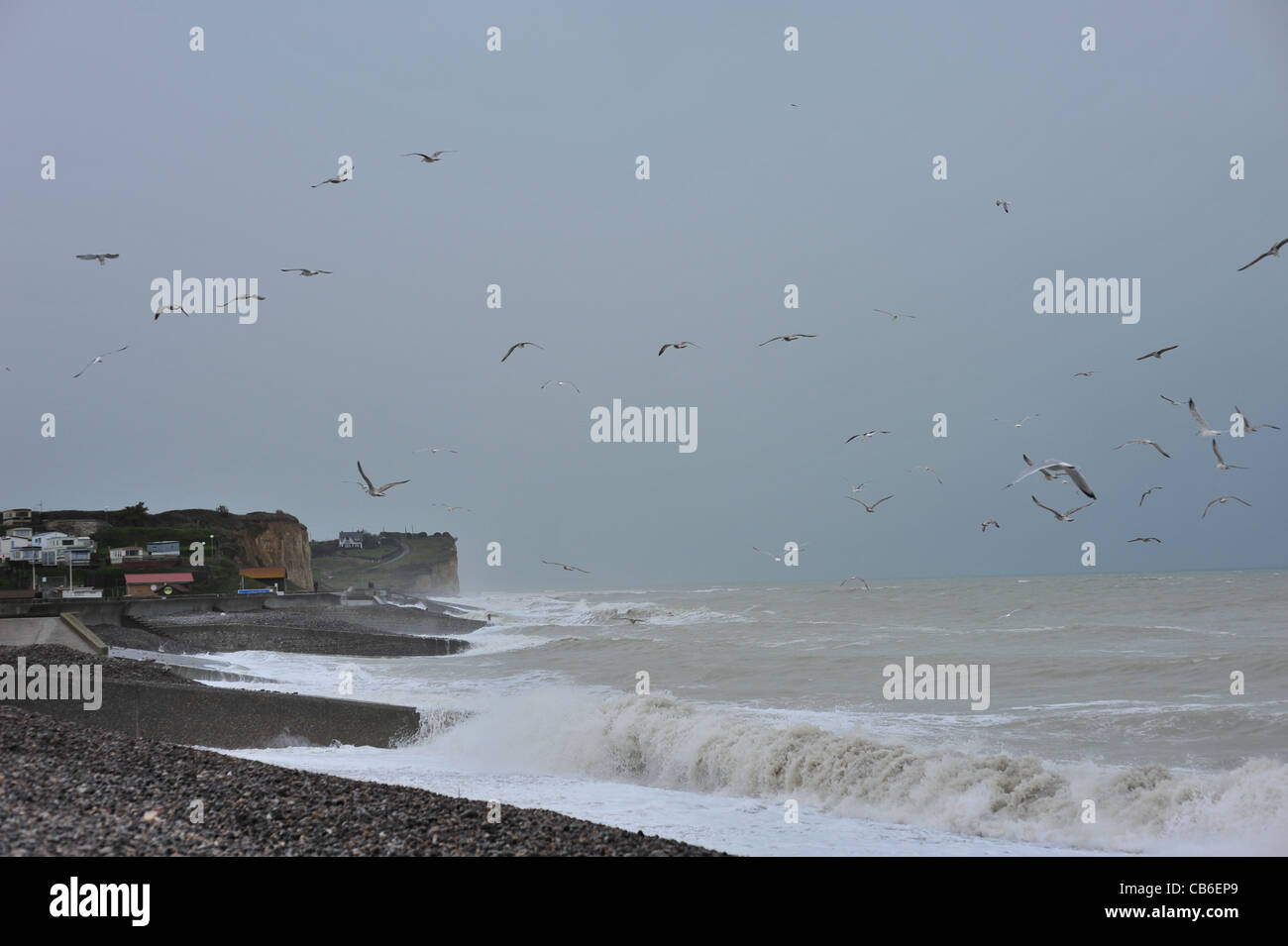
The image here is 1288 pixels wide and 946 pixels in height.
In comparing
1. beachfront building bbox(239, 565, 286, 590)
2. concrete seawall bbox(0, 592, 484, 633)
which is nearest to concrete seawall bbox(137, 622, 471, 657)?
concrete seawall bbox(0, 592, 484, 633)

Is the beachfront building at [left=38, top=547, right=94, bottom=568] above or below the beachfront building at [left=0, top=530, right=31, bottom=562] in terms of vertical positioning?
below

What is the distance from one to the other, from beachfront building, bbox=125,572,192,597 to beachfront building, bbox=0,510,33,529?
22.6m

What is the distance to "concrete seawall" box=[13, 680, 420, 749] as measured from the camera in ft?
39.3

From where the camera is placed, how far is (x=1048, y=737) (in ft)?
40.0

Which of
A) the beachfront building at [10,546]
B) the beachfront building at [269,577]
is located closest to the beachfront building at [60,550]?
the beachfront building at [10,546]

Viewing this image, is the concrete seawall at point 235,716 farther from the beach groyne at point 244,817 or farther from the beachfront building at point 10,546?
the beachfront building at point 10,546

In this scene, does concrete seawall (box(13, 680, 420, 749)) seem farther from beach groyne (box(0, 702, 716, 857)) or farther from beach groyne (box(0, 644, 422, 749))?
beach groyne (box(0, 702, 716, 857))

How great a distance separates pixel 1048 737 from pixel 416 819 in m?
8.96

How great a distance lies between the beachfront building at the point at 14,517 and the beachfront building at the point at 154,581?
2264 cm

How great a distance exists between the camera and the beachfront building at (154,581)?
51656 millimetres

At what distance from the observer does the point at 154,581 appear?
2109 inches

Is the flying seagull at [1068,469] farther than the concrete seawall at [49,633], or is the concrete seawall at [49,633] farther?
the concrete seawall at [49,633]

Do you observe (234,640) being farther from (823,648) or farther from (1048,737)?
(1048,737)

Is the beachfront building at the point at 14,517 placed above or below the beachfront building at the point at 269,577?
above
